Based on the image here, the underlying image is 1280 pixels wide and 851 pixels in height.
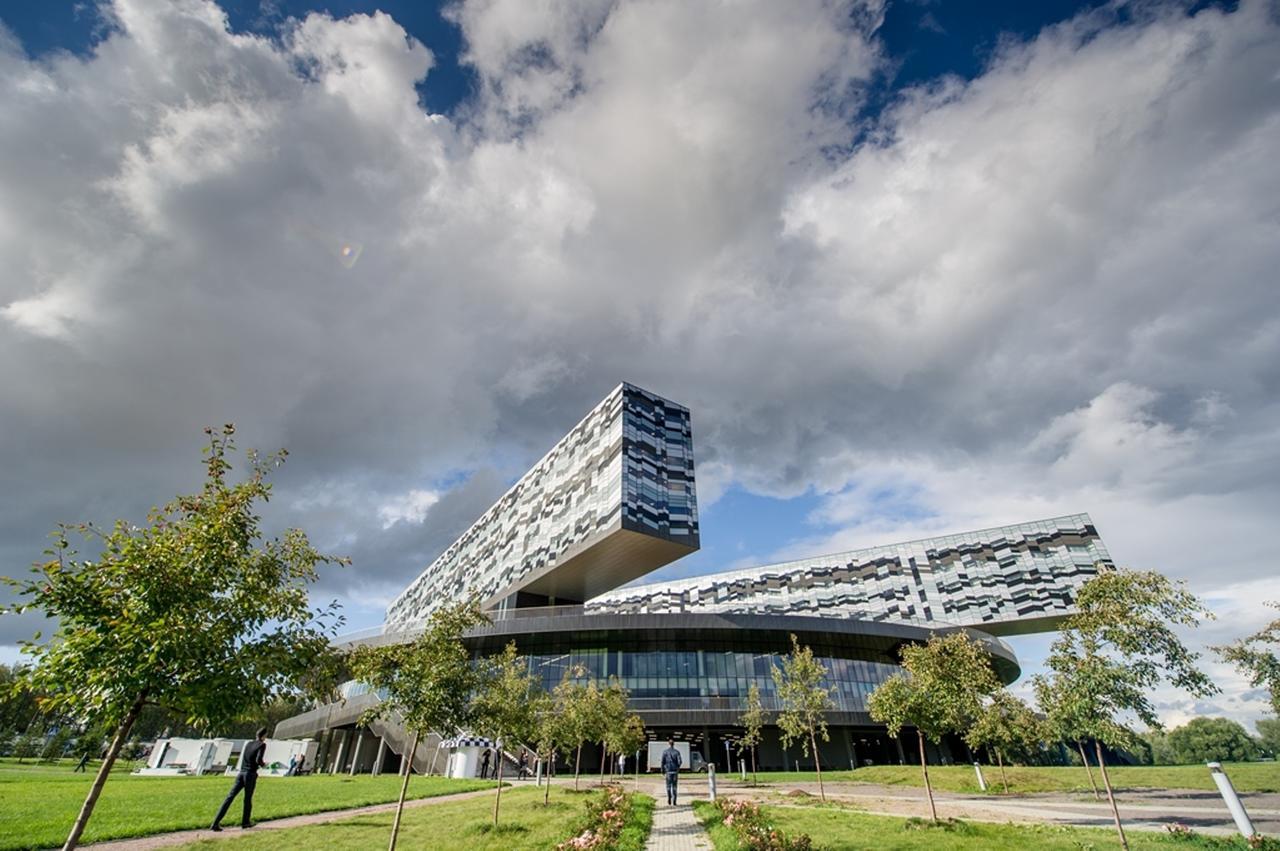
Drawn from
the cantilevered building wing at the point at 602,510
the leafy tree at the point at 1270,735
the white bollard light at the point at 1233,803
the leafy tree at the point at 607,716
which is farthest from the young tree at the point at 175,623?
the leafy tree at the point at 1270,735

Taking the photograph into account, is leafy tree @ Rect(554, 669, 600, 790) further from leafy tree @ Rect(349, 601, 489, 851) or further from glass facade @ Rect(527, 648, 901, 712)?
glass facade @ Rect(527, 648, 901, 712)

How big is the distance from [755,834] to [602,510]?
152 ft

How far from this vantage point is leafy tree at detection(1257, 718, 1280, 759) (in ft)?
342

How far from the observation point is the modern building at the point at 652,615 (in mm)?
54875

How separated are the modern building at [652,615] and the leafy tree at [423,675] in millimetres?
28511

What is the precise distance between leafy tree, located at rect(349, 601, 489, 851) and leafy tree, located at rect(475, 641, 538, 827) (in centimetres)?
198

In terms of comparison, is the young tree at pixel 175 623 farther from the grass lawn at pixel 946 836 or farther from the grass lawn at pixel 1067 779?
the grass lawn at pixel 1067 779

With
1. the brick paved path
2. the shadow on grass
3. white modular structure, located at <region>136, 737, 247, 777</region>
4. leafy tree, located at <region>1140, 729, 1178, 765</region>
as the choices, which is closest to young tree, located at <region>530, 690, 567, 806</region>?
the brick paved path

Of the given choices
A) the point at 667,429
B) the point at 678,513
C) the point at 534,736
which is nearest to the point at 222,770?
the point at 534,736

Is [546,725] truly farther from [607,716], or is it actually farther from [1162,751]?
[1162,751]

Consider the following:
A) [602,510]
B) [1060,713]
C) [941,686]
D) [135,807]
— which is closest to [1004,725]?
[941,686]

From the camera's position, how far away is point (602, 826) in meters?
14.2

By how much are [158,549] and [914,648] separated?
21729mm

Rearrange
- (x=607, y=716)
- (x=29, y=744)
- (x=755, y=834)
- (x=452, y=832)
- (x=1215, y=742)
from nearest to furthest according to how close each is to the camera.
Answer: (x=755, y=834) → (x=452, y=832) → (x=607, y=716) → (x=29, y=744) → (x=1215, y=742)
